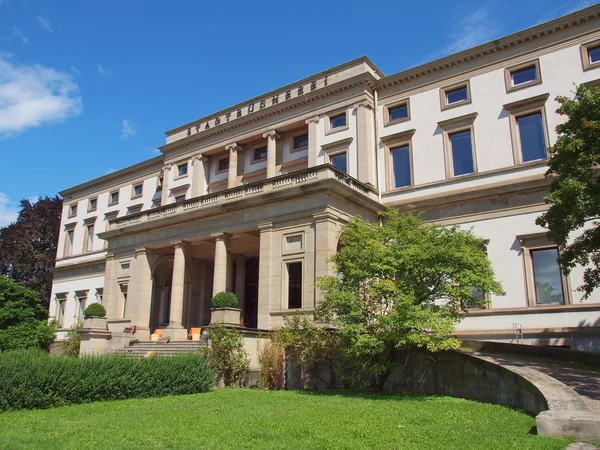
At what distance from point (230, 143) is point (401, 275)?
806 inches

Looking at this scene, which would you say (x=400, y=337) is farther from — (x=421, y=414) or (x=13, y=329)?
(x=13, y=329)

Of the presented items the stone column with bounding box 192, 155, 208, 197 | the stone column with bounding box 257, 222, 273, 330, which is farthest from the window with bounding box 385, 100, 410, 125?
the stone column with bounding box 192, 155, 208, 197

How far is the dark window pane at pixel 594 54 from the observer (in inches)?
929

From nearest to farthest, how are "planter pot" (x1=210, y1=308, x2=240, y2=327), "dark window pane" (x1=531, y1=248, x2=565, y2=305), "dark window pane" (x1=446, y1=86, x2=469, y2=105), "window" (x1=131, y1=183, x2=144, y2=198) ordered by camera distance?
"planter pot" (x1=210, y1=308, x2=240, y2=327) → "dark window pane" (x1=531, y1=248, x2=565, y2=305) → "dark window pane" (x1=446, y1=86, x2=469, y2=105) → "window" (x1=131, y1=183, x2=144, y2=198)

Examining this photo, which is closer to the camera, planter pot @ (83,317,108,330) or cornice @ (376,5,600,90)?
cornice @ (376,5,600,90)

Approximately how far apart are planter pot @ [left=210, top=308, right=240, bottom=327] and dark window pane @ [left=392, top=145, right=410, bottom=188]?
40.6 feet

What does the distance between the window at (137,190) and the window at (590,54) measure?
3298 cm

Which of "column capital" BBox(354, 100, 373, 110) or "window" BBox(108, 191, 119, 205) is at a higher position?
"column capital" BBox(354, 100, 373, 110)

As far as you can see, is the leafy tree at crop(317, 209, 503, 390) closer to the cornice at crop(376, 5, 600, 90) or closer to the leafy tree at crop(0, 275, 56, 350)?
the cornice at crop(376, 5, 600, 90)

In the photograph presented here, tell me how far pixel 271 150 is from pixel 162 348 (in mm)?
13836

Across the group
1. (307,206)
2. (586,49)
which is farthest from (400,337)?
(586,49)

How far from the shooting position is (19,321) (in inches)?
1298

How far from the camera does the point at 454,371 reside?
611 inches

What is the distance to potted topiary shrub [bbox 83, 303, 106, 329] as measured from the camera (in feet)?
86.8
